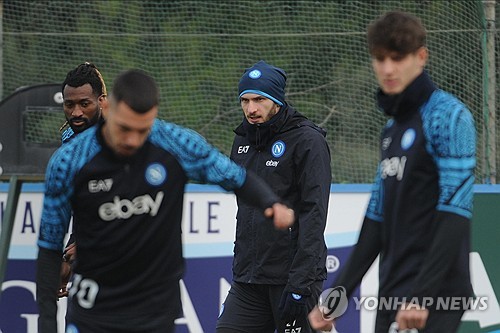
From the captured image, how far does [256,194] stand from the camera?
4859 mm

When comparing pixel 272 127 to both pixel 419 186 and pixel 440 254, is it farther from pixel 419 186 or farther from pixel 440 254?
pixel 440 254

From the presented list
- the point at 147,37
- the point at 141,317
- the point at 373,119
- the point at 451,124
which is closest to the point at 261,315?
the point at 141,317

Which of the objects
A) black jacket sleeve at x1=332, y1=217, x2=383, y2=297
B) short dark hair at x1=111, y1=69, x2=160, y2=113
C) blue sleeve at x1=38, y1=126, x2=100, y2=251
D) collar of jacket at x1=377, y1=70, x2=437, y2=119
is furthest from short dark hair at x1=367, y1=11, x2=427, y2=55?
blue sleeve at x1=38, y1=126, x2=100, y2=251

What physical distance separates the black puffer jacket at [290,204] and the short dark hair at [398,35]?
2.09 meters

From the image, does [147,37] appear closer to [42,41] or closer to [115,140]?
[42,41]

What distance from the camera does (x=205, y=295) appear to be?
875 centimetres

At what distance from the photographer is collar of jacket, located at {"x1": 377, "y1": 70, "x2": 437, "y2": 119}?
14.4 feet

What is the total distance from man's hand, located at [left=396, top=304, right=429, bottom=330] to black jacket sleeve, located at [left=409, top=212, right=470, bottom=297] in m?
0.06

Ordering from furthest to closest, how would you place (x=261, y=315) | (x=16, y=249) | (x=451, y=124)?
(x=16, y=249), (x=261, y=315), (x=451, y=124)

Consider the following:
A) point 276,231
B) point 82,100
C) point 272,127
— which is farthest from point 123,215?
point 272,127

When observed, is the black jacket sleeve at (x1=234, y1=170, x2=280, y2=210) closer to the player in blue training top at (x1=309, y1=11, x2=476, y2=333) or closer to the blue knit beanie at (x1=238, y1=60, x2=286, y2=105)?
the player in blue training top at (x1=309, y1=11, x2=476, y2=333)

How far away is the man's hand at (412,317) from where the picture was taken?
13.5ft

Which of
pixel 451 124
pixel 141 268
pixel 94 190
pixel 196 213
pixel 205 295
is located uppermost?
pixel 451 124

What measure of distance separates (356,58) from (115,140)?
214 inches
